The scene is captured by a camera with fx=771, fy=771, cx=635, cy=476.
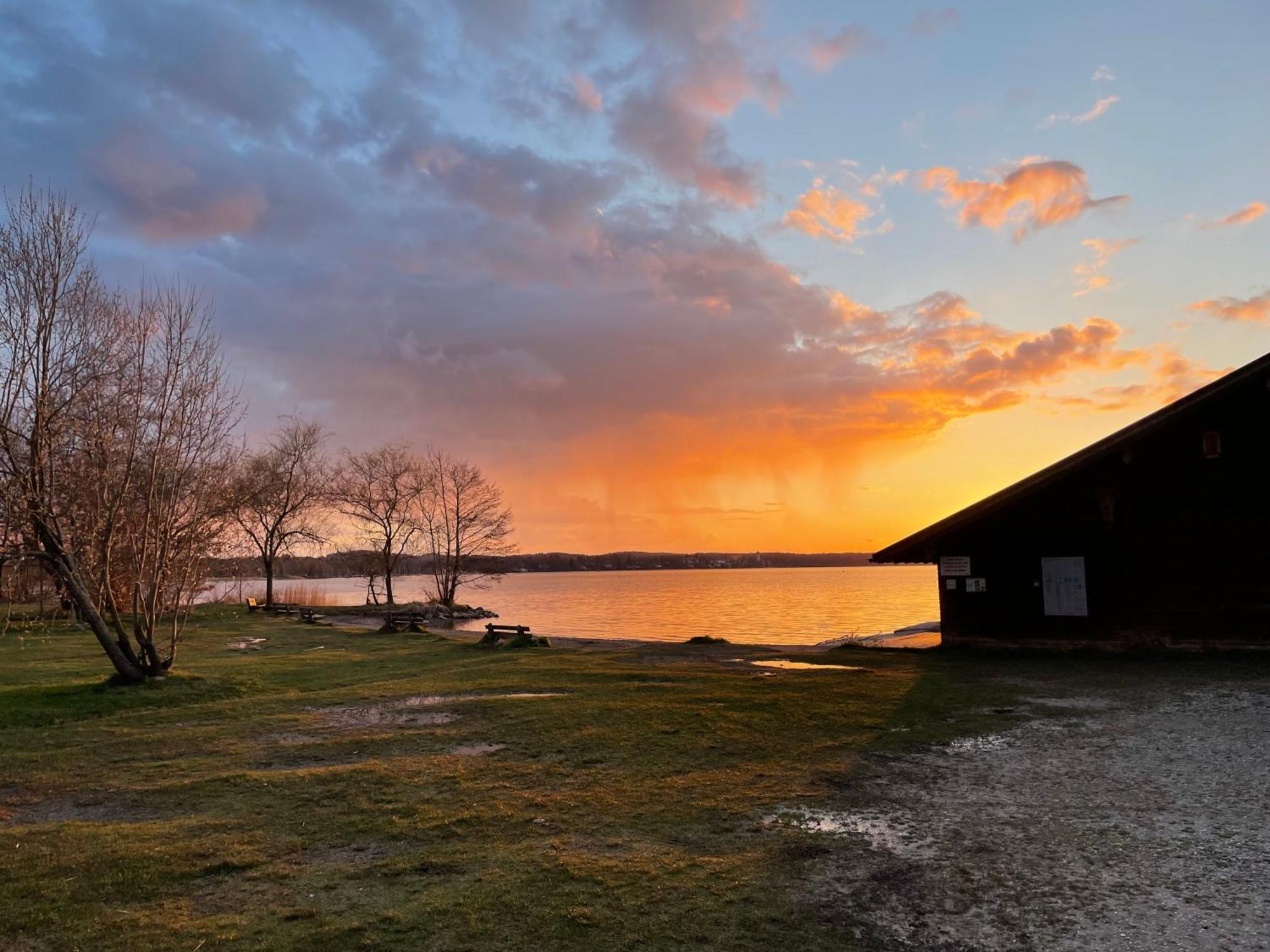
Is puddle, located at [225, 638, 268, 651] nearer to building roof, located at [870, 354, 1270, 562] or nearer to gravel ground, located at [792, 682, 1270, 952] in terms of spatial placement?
building roof, located at [870, 354, 1270, 562]

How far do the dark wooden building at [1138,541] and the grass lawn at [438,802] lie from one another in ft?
8.55

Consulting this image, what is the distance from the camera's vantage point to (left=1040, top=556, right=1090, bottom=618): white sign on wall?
64.1 ft

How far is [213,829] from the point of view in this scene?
7453mm

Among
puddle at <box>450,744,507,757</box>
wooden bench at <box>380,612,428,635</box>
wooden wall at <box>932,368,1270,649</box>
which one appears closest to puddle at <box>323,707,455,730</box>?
puddle at <box>450,744,507,757</box>

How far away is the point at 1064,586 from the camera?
19.8 m

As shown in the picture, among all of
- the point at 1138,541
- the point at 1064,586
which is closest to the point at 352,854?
the point at 1064,586

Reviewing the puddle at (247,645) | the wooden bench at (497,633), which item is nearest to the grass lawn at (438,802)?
the puddle at (247,645)

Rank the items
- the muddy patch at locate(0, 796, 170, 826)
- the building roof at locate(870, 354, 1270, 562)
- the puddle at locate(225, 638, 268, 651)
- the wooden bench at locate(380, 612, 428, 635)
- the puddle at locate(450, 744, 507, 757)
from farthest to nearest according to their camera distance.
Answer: the wooden bench at locate(380, 612, 428, 635), the puddle at locate(225, 638, 268, 651), the building roof at locate(870, 354, 1270, 562), the puddle at locate(450, 744, 507, 757), the muddy patch at locate(0, 796, 170, 826)

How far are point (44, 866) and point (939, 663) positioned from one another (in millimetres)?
17817

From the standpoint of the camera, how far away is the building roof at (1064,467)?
1789 cm

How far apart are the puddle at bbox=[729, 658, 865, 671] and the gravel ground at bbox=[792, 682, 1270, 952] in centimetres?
788

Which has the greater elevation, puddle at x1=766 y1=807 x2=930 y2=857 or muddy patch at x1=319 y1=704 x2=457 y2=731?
puddle at x1=766 y1=807 x2=930 y2=857

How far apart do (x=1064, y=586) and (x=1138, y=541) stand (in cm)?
199

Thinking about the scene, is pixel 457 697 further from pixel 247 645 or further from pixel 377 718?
pixel 247 645
